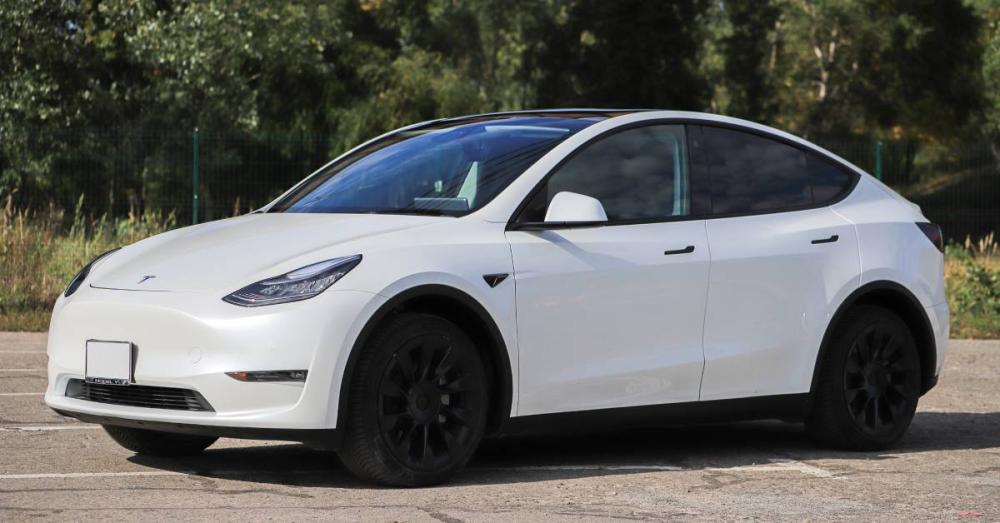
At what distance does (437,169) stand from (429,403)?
4.10 feet

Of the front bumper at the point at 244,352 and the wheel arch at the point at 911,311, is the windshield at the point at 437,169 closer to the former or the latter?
the front bumper at the point at 244,352

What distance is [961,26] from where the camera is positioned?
55.9m

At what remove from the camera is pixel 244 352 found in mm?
6262

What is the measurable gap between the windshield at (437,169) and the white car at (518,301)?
16mm

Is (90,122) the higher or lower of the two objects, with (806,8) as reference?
lower

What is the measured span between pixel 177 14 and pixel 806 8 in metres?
31.7

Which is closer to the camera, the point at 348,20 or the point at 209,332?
the point at 209,332

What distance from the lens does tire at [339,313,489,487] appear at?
642cm

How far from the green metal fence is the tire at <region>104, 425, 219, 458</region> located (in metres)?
12.1

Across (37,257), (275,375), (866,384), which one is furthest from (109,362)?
(37,257)

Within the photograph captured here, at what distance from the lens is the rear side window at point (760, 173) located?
25.8 ft

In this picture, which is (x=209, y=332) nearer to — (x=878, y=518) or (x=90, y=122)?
(x=878, y=518)

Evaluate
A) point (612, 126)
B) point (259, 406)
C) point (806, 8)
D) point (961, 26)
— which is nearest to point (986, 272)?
point (612, 126)

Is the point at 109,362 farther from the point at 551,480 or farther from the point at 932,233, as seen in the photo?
the point at 932,233
